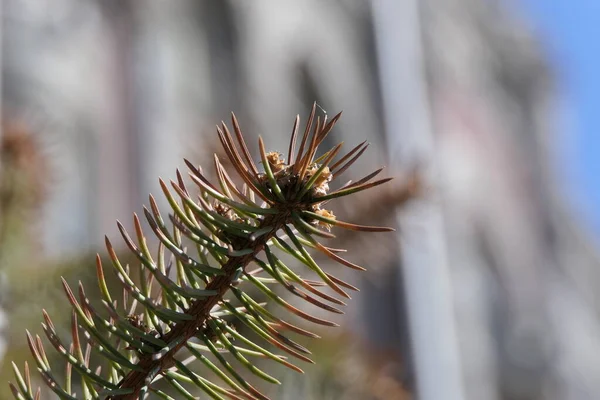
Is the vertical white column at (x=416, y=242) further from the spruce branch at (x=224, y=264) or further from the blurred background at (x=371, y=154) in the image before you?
the spruce branch at (x=224, y=264)

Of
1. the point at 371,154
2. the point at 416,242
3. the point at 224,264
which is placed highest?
the point at 371,154

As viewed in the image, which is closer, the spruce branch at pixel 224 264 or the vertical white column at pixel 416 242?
the spruce branch at pixel 224 264

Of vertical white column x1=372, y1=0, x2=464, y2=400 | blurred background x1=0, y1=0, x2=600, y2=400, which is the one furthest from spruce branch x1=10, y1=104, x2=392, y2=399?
vertical white column x1=372, y1=0, x2=464, y2=400

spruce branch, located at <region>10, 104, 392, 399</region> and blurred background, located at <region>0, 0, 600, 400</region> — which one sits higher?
blurred background, located at <region>0, 0, 600, 400</region>

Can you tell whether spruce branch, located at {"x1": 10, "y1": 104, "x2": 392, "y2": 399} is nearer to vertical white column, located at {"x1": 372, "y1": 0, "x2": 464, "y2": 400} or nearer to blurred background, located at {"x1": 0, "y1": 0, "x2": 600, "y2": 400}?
blurred background, located at {"x1": 0, "y1": 0, "x2": 600, "y2": 400}

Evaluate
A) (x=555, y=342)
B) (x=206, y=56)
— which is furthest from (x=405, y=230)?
(x=555, y=342)

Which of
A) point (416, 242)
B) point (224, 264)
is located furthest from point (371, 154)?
point (224, 264)

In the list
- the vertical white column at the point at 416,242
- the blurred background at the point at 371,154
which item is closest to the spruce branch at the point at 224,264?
the blurred background at the point at 371,154

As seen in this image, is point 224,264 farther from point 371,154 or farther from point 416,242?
point 371,154

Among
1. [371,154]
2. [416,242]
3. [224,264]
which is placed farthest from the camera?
[371,154]
